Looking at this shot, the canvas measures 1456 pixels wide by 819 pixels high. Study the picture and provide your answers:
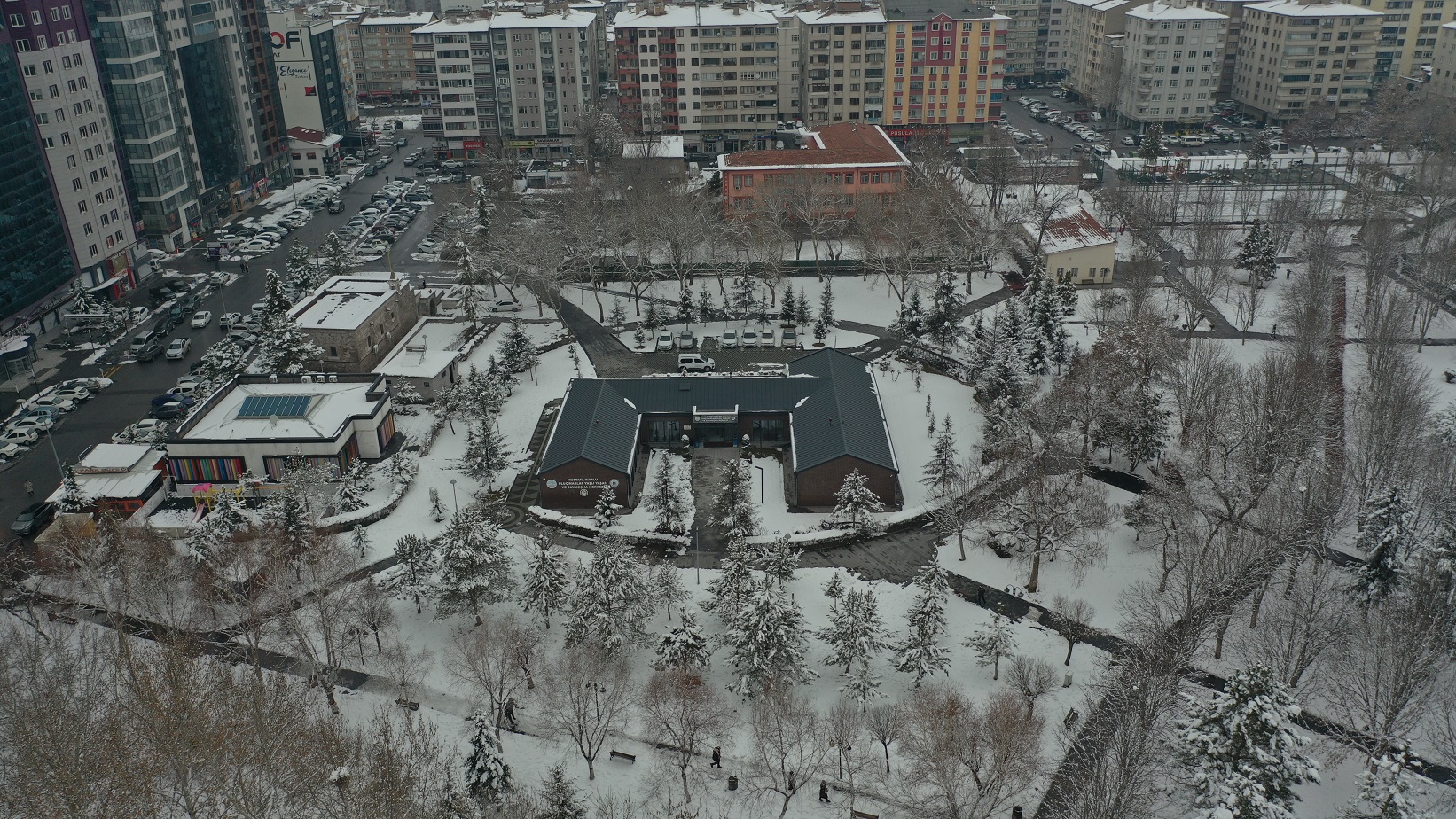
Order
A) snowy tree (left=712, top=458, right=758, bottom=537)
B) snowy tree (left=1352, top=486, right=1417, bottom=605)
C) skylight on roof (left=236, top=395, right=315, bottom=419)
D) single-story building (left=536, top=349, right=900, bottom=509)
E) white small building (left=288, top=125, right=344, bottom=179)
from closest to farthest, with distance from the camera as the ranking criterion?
1. snowy tree (left=1352, top=486, right=1417, bottom=605)
2. snowy tree (left=712, top=458, right=758, bottom=537)
3. single-story building (left=536, top=349, right=900, bottom=509)
4. skylight on roof (left=236, top=395, right=315, bottom=419)
5. white small building (left=288, top=125, right=344, bottom=179)

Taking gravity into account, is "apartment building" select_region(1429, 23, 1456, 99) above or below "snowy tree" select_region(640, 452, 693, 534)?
above

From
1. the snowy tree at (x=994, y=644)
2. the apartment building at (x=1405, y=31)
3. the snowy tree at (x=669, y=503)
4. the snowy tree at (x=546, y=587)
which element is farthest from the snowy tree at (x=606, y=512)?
the apartment building at (x=1405, y=31)

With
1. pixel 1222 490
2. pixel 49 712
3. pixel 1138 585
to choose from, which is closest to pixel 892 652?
pixel 1138 585

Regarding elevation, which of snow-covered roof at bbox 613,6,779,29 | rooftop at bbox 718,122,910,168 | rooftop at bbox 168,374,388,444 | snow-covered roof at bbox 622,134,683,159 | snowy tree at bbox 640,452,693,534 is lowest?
snowy tree at bbox 640,452,693,534

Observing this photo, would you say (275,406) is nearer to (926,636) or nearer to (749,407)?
(749,407)

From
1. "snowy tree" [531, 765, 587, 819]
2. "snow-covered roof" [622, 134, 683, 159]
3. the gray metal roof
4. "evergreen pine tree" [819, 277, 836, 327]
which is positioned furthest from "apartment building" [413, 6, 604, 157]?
"snowy tree" [531, 765, 587, 819]

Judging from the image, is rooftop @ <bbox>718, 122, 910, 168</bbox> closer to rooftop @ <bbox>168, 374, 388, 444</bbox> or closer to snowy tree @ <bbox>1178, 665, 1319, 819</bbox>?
rooftop @ <bbox>168, 374, 388, 444</bbox>

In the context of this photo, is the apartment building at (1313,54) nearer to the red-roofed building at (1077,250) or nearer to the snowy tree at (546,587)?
the red-roofed building at (1077,250)
